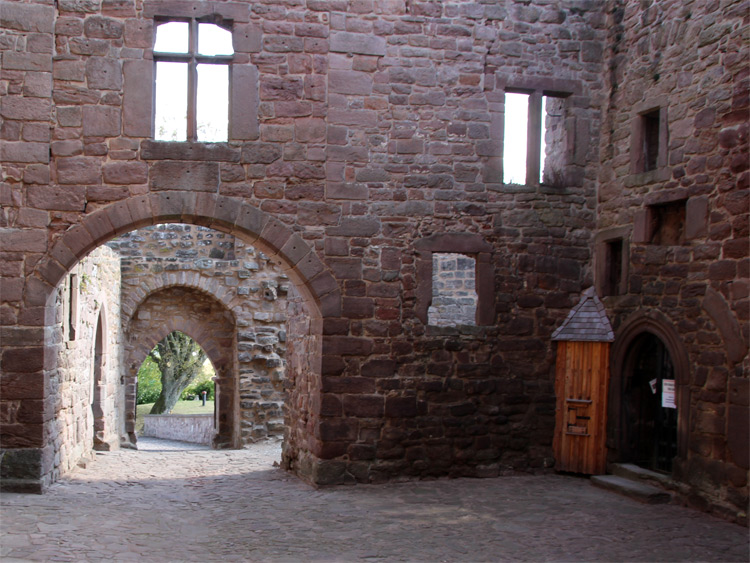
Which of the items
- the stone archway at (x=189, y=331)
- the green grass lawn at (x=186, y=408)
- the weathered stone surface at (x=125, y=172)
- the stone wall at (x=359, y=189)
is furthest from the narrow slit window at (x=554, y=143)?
the green grass lawn at (x=186, y=408)

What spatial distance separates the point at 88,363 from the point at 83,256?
11.4 ft

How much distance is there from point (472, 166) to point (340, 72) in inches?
67.6

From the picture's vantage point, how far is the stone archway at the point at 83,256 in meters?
7.34

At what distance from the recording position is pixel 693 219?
23.5ft

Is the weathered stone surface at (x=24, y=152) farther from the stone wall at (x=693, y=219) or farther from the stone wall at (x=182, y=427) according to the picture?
the stone wall at (x=182, y=427)

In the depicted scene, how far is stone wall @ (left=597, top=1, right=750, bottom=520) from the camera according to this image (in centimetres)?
663

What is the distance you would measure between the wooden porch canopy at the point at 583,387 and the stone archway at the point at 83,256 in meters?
2.60

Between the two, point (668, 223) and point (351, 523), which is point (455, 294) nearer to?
point (668, 223)

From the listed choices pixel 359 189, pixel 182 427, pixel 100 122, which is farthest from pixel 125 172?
pixel 182 427

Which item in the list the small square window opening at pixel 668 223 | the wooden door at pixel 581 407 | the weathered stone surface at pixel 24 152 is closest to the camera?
the weathered stone surface at pixel 24 152

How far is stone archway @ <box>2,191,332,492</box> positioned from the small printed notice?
328 centimetres

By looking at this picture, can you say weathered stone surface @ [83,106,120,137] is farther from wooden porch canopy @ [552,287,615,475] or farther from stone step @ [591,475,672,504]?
stone step @ [591,475,672,504]

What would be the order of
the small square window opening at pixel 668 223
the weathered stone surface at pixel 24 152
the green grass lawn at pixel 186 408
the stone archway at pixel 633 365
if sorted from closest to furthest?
the stone archway at pixel 633 365
the weathered stone surface at pixel 24 152
the small square window opening at pixel 668 223
the green grass lawn at pixel 186 408

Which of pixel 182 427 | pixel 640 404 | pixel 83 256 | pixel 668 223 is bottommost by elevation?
pixel 182 427
